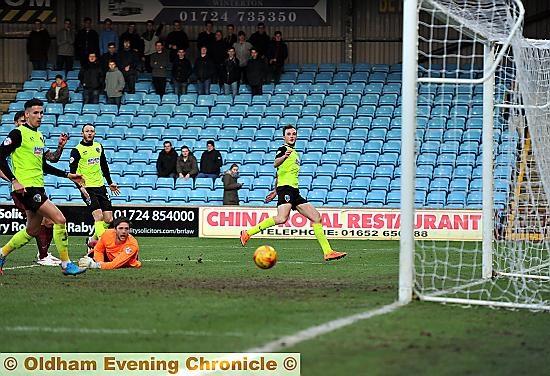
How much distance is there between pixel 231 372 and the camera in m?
6.35

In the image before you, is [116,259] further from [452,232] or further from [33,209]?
[452,232]

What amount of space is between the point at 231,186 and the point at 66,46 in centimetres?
847

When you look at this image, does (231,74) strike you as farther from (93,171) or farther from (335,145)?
(93,171)

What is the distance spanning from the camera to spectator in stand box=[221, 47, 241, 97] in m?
28.6

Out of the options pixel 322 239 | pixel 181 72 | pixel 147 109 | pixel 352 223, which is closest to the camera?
pixel 322 239

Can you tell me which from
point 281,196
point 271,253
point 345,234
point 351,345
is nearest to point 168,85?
point 345,234

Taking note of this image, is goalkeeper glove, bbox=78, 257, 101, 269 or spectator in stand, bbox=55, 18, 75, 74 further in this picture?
spectator in stand, bbox=55, 18, 75, 74

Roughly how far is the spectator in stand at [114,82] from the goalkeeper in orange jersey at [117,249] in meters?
14.7

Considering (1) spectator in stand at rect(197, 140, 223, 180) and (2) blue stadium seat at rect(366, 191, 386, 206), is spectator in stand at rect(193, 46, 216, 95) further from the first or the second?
(2) blue stadium seat at rect(366, 191, 386, 206)

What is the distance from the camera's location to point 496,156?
47.7 feet

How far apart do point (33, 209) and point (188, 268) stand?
271 cm

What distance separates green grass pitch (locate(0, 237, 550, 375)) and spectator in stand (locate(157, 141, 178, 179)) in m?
11.8

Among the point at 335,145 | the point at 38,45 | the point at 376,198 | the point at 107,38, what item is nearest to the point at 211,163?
the point at 335,145

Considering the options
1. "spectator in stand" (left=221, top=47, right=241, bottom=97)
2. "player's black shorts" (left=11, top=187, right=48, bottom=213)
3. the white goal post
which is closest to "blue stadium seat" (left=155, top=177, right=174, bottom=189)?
"spectator in stand" (left=221, top=47, right=241, bottom=97)
